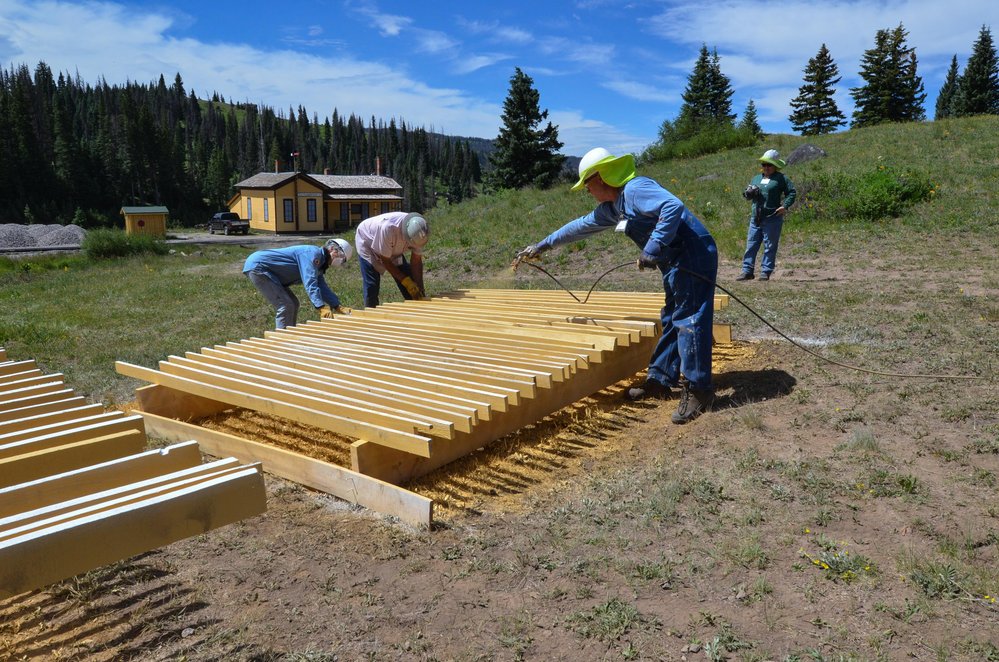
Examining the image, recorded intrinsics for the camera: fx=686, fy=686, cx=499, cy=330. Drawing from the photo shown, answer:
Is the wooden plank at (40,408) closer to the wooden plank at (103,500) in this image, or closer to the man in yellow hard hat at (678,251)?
the wooden plank at (103,500)

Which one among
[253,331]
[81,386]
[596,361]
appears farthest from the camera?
[253,331]

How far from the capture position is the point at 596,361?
15.0 ft

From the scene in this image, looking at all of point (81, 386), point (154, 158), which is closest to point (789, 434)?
point (81, 386)

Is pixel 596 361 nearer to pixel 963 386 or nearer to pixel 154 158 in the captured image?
pixel 963 386

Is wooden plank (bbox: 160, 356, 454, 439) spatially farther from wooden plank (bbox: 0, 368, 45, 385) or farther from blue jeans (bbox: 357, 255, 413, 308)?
blue jeans (bbox: 357, 255, 413, 308)

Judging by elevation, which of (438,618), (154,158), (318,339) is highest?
(154,158)

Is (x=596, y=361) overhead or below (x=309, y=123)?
below

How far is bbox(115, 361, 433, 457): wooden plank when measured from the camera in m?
3.49

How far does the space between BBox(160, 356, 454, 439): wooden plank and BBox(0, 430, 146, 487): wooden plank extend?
47.0 inches

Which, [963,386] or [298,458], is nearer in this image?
[298,458]

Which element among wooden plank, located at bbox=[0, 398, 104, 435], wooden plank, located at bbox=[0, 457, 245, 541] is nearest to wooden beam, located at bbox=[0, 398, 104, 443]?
wooden plank, located at bbox=[0, 398, 104, 435]

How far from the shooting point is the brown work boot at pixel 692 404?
4.71 meters

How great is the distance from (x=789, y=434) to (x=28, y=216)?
65.8m

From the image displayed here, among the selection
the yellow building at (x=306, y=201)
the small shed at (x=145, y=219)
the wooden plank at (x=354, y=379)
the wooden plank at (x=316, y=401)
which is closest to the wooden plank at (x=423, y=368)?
the wooden plank at (x=354, y=379)
